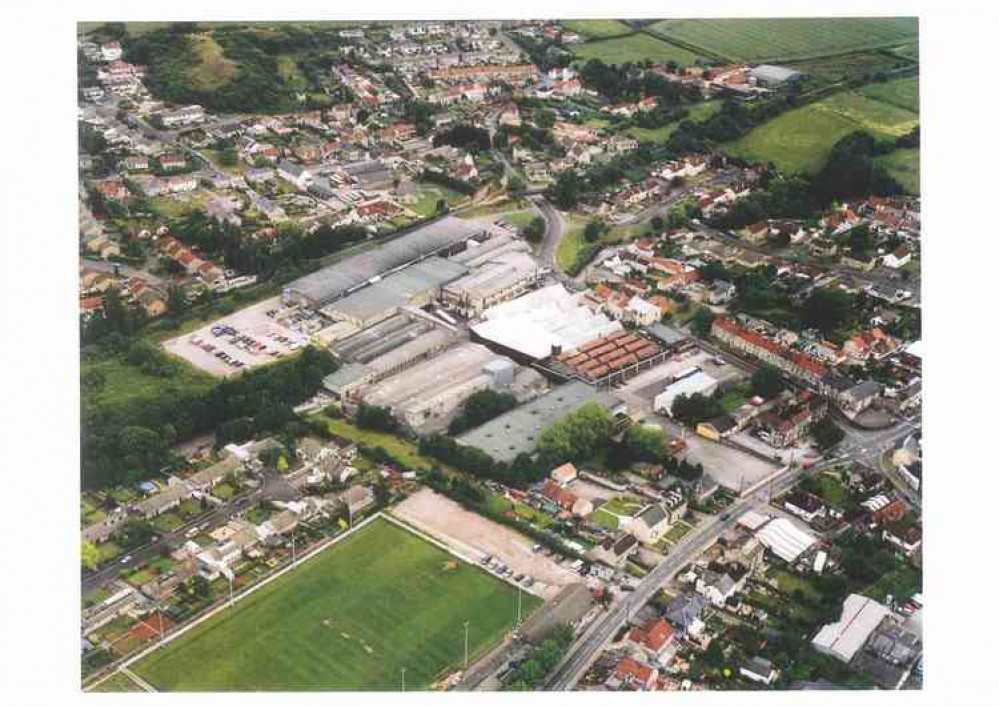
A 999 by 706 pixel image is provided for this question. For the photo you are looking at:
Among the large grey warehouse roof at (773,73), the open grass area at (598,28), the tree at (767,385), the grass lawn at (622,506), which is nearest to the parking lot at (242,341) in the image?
the grass lawn at (622,506)

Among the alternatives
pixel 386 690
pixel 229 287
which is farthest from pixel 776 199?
pixel 386 690

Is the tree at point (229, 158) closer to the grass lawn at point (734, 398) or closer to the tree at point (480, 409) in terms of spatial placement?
the tree at point (480, 409)

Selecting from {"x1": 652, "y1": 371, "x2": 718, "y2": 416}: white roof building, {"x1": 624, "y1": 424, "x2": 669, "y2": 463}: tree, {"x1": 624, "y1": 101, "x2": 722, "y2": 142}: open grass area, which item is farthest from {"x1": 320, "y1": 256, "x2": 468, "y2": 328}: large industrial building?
{"x1": 624, "y1": 101, "x2": 722, "y2": 142}: open grass area

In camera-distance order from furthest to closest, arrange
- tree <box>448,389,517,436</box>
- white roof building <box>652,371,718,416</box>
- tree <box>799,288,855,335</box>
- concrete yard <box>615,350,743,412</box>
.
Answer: tree <box>799,288,855,335</box>, concrete yard <box>615,350,743,412</box>, white roof building <box>652,371,718,416</box>, tree <box>448,389,517,436</box>

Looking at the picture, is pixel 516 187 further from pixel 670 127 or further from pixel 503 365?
pixel 503 365

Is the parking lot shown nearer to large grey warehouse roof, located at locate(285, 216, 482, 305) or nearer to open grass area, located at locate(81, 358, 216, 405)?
open grass area, located at locate(81, 358, 216, 405)
